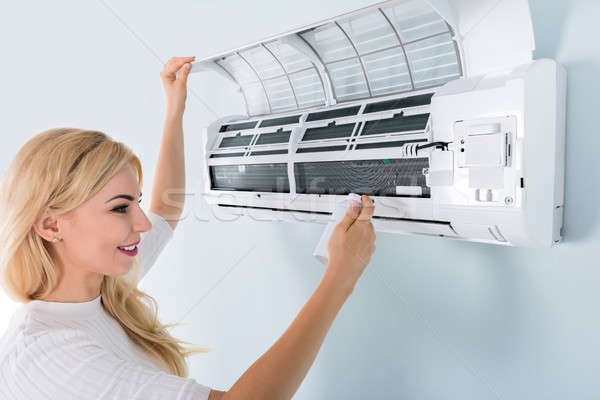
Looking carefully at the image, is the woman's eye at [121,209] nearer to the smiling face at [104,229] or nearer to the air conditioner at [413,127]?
the smiling face at [104,229]

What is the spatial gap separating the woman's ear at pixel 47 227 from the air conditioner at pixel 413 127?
582mm

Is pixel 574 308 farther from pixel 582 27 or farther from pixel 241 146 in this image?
pixel 241 146

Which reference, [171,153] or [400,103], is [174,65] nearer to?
[171,153]

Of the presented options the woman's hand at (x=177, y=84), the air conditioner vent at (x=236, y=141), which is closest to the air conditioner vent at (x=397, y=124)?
the air conditioner vent at (x=236, y=141)

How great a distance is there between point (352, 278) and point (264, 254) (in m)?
0.80

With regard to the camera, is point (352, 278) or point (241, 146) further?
point (241, 146)

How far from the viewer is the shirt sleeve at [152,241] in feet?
4.19

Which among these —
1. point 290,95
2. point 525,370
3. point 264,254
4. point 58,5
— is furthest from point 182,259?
point 525,370

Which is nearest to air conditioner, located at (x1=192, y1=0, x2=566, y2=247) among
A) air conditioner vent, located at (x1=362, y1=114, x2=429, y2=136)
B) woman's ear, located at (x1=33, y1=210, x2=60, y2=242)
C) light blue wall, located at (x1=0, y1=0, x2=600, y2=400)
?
air conditioner vent, located at (x1=362, y1=114, x2=429, y2=136)

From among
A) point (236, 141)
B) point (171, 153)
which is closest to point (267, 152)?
point (236, 141)

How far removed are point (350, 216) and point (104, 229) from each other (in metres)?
0.52

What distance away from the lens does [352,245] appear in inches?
36.6

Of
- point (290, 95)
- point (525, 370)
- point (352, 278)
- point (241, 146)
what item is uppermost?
point (290, 95)

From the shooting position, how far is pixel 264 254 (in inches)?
65.1
